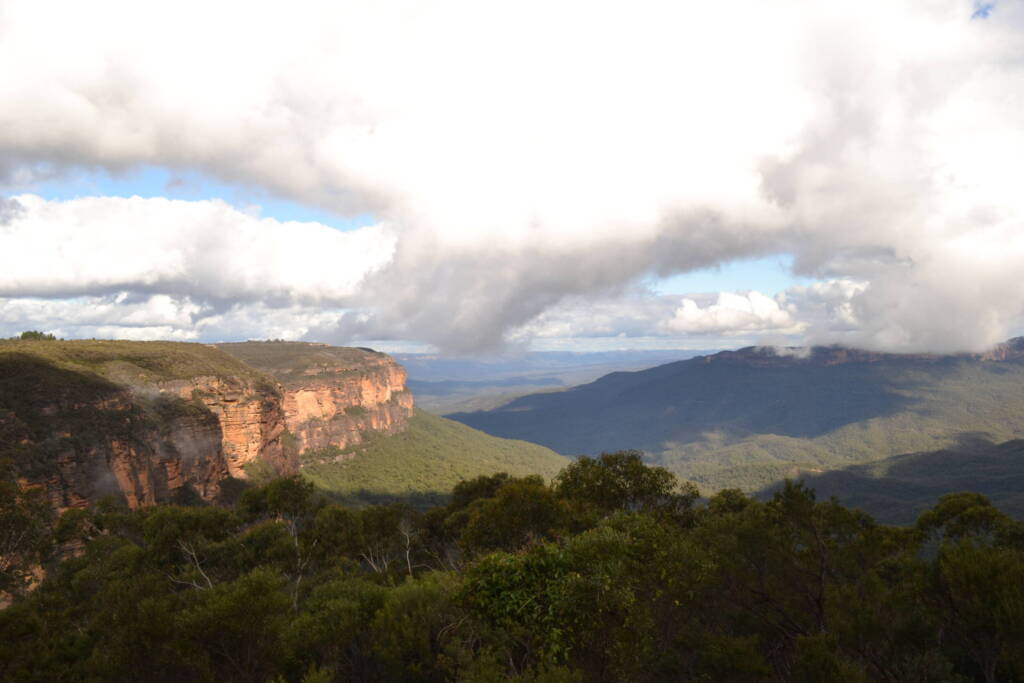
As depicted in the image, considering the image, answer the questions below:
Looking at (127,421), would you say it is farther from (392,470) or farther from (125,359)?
(392,470)

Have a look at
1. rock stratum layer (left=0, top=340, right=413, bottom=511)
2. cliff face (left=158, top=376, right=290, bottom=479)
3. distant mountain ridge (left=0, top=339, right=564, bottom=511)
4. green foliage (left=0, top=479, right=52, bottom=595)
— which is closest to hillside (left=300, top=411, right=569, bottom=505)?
distant mountain ridge (left=0, top=339, right=564, bottom=511)

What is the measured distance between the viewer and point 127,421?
201 feet

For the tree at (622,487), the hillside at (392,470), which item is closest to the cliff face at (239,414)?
the hillside at (392,470)

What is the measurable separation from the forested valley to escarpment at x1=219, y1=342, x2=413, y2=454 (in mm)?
121213

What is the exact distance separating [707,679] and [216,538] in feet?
120

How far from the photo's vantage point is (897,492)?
161 meters

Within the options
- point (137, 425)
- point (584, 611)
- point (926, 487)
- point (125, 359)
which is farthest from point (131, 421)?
point (926, 487)

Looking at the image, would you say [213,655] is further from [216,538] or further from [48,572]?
[48,572]

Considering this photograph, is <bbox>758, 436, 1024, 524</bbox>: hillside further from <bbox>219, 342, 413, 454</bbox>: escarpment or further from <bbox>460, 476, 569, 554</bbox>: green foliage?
<bbox>219, 342, 413, 454</bbox>: escarpment

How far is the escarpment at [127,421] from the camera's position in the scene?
50.6 meters

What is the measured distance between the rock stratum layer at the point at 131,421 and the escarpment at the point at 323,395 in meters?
45.3

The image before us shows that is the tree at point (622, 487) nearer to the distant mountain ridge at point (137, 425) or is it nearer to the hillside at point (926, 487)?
the distant mountain ridge at point (137, 425)

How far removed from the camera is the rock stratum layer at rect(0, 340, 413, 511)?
5072cm

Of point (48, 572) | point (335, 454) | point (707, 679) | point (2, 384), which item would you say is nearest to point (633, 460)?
point (707, 679)
